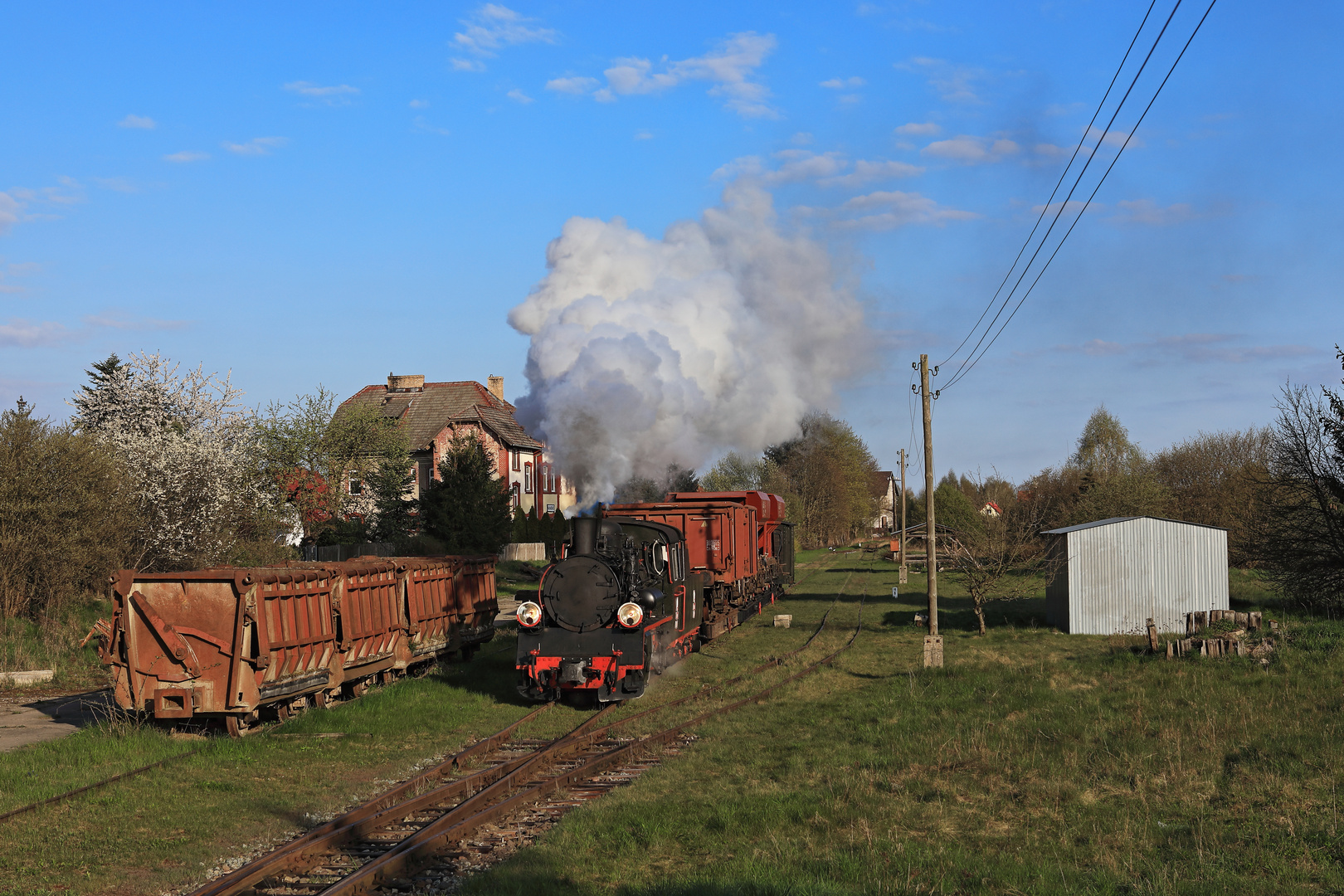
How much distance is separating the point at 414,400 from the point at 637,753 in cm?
5191

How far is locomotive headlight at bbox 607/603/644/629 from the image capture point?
15266 millimetres

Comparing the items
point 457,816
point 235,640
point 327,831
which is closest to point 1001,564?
point 235,640

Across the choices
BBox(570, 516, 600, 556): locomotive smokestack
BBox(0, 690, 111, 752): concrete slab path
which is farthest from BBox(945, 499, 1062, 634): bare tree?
BBox(0, 690, 111, 752): concrete slab path

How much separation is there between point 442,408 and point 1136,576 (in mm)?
43181

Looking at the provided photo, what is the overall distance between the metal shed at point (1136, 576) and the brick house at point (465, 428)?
1246 inches

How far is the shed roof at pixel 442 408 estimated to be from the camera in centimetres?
5662

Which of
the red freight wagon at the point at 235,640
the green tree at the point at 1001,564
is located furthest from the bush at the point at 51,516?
the green tree at the point at 1001,564

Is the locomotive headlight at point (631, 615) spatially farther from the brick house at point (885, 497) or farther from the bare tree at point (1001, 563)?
the brick house at point (885, 497)

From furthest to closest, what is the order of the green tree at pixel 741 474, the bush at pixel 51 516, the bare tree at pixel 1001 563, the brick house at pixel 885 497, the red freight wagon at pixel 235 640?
the brick house at pixel 885 497 < the green tree at pixel 741 474 < the bare tree at pixel 1001 563 < the bush at pixel 51 516 < the red freight wagon at pixel 235 640

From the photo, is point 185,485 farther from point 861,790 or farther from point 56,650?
point 861,790

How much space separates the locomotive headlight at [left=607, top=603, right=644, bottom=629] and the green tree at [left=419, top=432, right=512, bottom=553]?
25.4m

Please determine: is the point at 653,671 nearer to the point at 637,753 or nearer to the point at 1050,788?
the point at 637,753

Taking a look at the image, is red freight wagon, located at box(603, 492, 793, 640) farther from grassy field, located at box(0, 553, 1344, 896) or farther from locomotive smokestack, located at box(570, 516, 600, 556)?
grassy field, located at box(0, 553, 1344, 896)

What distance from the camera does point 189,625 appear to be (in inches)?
519
